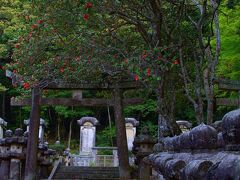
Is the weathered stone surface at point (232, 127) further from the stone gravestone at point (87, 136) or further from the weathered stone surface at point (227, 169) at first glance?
the stone gravestone at point (87, 136)

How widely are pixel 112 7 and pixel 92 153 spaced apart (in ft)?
41.6

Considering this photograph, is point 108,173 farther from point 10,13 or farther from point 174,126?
point 10,13

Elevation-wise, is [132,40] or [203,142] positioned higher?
[132,40]

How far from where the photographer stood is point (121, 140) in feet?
38.7

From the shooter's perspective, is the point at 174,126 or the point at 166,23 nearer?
the point at 174,126

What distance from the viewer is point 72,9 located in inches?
289

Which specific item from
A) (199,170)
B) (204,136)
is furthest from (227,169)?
(204,136)

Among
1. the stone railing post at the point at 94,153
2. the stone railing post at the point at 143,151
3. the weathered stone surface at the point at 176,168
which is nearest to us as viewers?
the weathered stone surface at the point at 176,168

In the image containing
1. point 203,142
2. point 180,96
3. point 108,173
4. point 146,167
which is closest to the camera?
point 203,142

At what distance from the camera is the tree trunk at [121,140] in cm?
1164

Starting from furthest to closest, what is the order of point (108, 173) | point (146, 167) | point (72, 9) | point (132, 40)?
point (108, 173)
point (146, 167)
point (132, 40)
point (72, 9)

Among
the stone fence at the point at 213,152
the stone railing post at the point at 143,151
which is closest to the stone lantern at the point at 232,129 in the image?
the stone fence at the point at 213,152

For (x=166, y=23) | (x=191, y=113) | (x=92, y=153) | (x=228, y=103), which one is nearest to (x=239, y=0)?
(x=166, y=23)

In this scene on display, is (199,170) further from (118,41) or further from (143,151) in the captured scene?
(143,151)
